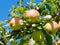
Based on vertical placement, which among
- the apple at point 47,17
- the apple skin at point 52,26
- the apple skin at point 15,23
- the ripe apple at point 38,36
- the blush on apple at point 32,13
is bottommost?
the ripe apple at point 38,36

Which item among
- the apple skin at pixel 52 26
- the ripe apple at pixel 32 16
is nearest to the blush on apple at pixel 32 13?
the ripe apple at pixel 32 16

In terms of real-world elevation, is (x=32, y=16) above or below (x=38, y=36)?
above

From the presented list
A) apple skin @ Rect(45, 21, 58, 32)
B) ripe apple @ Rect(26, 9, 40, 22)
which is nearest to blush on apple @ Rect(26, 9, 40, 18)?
ripe apple @ Rect(26, 9, 40, 22)

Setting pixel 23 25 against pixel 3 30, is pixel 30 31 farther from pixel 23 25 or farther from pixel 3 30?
pixel 3 30

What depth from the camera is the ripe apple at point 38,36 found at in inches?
76.2

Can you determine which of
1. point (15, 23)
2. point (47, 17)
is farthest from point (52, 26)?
point (15, 23)

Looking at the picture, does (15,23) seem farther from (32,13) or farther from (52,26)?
(52,26)

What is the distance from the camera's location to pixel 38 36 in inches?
77.9

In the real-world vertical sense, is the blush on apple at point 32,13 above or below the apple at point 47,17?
above

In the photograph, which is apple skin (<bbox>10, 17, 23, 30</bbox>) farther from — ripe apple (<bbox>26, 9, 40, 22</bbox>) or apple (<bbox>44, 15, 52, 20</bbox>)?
apple (<bbox>44, 15, 52, 20</bbox>)

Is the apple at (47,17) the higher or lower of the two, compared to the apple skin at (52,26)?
higher

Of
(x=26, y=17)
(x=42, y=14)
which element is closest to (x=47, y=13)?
(x=42, y=14)

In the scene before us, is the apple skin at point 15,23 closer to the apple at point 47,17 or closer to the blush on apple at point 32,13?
the blush on apple at point 32,13

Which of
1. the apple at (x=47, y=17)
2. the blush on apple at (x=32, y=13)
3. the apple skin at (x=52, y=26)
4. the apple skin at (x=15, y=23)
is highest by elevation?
the blush on apple at (x=32, y=13)
